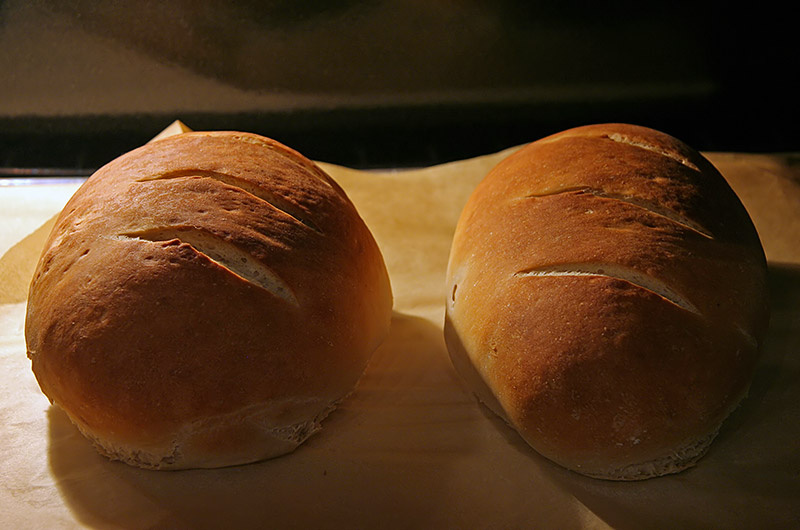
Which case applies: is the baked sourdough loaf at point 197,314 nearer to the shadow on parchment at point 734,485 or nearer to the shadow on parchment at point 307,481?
the shadow on parchment at point 307,481

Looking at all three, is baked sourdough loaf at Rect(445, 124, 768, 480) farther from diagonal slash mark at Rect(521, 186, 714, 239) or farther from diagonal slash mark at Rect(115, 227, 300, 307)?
diagonal slash mark at Rect(115, 227, 300, 307)

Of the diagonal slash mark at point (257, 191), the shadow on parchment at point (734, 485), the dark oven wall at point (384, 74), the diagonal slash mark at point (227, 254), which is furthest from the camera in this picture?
the dark oven wall at point (384, 74)

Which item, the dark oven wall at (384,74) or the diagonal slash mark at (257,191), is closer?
the diagonal slash mark at (257,191)

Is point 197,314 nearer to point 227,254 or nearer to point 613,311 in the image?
point 227,254

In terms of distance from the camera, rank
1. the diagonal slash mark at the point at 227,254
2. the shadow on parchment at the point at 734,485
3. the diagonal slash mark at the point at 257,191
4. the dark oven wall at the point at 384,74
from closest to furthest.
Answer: the shadow on parchment at the point at 734,485, the diagonal slash mark at the point at 227,254, the diagonal slash mark at the point at 257,191, the dark oven wall at the point at 384,74

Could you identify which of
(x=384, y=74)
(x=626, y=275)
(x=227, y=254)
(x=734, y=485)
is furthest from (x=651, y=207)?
(x=384, y=74)

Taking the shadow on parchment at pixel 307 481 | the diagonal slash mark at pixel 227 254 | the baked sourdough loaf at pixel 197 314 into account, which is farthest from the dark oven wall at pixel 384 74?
the shadow on parchment at pixel 307 481
